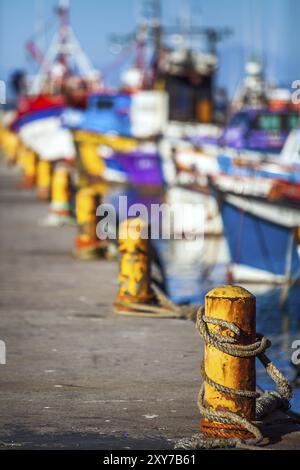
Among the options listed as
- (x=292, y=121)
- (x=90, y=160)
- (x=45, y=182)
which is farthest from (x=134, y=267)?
(x=90, y=160)

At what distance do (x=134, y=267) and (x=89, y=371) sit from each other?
2.56 meters

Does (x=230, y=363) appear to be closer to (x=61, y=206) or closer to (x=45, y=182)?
(x=61, y=206)

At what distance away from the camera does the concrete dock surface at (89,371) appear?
621cm

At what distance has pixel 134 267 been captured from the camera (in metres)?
10.3

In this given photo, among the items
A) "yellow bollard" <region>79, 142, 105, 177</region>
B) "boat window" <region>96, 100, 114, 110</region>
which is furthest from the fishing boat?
"boat window" <region>96, 100, 114, 110</region>

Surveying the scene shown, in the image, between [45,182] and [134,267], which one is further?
[45,182]

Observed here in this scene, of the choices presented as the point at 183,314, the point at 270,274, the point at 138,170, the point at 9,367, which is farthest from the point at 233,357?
the point at 138,170

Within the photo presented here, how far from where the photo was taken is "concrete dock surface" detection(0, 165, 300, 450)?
245 inches

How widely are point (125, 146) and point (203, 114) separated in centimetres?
420

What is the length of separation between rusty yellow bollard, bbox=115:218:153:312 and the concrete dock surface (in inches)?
9.7

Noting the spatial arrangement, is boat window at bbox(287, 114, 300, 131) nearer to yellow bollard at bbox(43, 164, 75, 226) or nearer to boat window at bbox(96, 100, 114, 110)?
boat window at bbox(96, 100, 114, 110)

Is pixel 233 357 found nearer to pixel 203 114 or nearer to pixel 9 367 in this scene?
pixel 9 367
